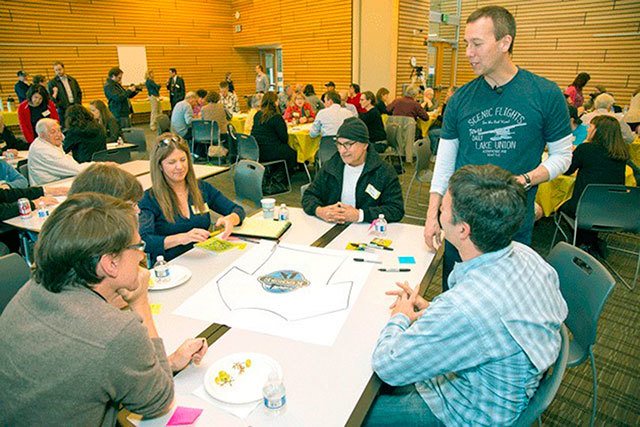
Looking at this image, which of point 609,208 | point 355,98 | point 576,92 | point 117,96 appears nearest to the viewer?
point 609,208

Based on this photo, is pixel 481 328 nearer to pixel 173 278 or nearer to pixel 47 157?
pixel 173 278

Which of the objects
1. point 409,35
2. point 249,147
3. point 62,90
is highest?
point 409,35

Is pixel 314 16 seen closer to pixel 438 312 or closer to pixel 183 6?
pixel 183 6

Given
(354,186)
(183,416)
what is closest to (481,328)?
(183,416)

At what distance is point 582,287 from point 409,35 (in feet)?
29.9

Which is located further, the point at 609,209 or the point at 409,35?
the point at 409,35

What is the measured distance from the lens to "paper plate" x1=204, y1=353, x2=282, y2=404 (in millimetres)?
1211

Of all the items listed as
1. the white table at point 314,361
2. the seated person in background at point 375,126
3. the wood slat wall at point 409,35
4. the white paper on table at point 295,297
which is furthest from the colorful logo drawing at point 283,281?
the wood slat wall at point 409,35

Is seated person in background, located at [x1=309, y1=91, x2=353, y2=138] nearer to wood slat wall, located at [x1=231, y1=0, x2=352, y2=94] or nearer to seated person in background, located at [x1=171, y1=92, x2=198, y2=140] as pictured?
seated person in background, located at [x1=171, y1=92, x2=198, y2=140]

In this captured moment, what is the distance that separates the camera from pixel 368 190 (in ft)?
9.02

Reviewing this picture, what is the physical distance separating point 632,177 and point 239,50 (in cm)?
1372

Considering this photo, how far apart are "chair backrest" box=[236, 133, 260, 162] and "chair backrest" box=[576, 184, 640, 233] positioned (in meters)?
3.76

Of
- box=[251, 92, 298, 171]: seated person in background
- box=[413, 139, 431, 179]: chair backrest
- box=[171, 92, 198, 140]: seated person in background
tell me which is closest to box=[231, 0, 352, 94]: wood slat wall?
box=[171, 92, 198, 140]: seated person in background

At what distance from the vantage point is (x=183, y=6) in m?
13.3
